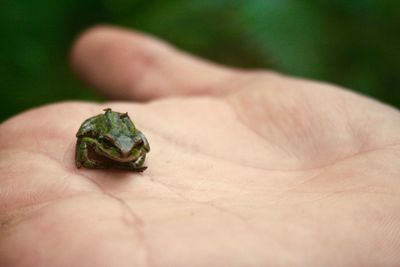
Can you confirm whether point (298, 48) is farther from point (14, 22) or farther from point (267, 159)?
point (14, 22)

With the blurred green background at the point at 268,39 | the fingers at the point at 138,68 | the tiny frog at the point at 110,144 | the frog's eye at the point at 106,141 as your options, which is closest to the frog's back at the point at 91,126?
the tiny frog at the point at 110,144

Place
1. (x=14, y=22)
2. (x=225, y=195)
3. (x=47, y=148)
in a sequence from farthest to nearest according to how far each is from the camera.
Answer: (x=14, y=22)
(x=47, y=148)
(x=225, y=195)

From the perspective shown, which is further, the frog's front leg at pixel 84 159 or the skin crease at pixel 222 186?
the frog's front leg at pixel 84 159

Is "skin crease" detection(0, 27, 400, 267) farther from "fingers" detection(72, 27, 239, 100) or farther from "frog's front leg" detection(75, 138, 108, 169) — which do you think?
"fingers" detection(72, 27, 239, 100)

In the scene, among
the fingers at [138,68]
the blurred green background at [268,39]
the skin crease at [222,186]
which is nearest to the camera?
the skin crease at [222,186]

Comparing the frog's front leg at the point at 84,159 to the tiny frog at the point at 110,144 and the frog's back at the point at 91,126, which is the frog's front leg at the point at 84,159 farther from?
the frog's back at the point at 91,126

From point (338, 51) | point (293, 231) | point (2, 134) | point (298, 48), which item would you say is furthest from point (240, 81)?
point (293, 231)
